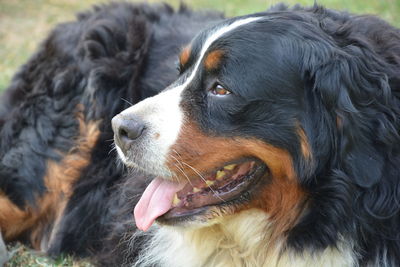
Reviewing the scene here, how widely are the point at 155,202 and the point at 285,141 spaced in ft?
2.40

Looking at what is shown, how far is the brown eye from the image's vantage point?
307 centimetres

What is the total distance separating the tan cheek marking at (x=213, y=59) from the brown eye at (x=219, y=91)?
95mm

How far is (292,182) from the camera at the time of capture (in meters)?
3.05

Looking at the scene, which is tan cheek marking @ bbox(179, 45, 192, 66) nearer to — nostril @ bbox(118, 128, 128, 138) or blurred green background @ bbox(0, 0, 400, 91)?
nostril @ bbox(118, 128, 128, 138)

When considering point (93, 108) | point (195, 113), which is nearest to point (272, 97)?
point (195, 113)

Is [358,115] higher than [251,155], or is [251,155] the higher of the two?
[358,115]

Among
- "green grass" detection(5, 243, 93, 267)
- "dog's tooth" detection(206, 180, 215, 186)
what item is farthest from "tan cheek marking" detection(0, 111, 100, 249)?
"dog's tooth" detection(206, 180, 215, 186)

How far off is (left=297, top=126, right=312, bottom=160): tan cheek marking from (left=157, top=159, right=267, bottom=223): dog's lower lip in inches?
7.8

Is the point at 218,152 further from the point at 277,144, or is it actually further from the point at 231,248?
the point at 231,248

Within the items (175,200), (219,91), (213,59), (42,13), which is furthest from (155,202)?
(42,13)

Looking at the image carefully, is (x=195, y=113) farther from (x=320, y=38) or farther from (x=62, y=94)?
(x=62, y=94)

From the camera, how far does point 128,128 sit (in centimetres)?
305

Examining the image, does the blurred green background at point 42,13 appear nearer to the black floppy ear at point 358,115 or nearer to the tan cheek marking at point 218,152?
the tan cheek marking at point 218,152

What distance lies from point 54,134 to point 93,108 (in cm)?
33
